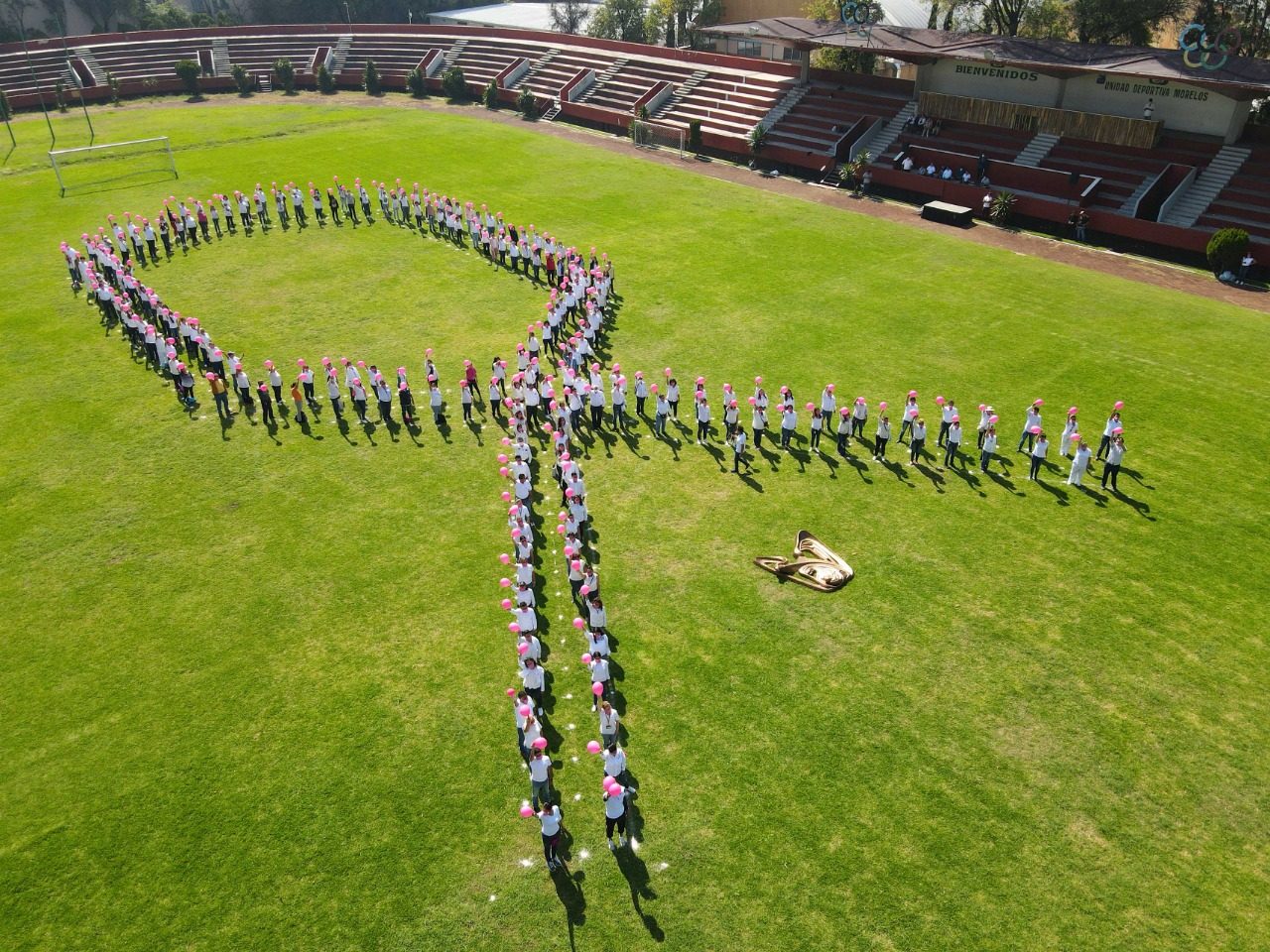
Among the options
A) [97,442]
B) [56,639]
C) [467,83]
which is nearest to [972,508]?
[56,639]

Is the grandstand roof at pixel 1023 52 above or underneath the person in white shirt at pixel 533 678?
above

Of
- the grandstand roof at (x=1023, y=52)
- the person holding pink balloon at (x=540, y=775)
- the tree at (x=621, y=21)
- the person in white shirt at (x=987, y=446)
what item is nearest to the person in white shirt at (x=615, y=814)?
the person holding pink balloon at (x=540, y=775)

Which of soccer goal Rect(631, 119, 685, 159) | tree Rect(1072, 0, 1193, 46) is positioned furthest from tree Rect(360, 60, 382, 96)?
tree Rect(1072, 0, 1193, 46)

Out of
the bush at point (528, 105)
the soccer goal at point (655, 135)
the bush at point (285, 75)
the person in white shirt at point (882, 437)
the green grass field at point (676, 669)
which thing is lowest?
the green grass field at point (676, 669)

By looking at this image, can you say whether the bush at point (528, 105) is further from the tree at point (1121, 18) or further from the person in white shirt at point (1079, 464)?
the person in white shirt at point (1079, 464)

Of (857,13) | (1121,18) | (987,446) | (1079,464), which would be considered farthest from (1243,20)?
(987,446)

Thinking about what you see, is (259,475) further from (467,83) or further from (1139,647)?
(467,83)
